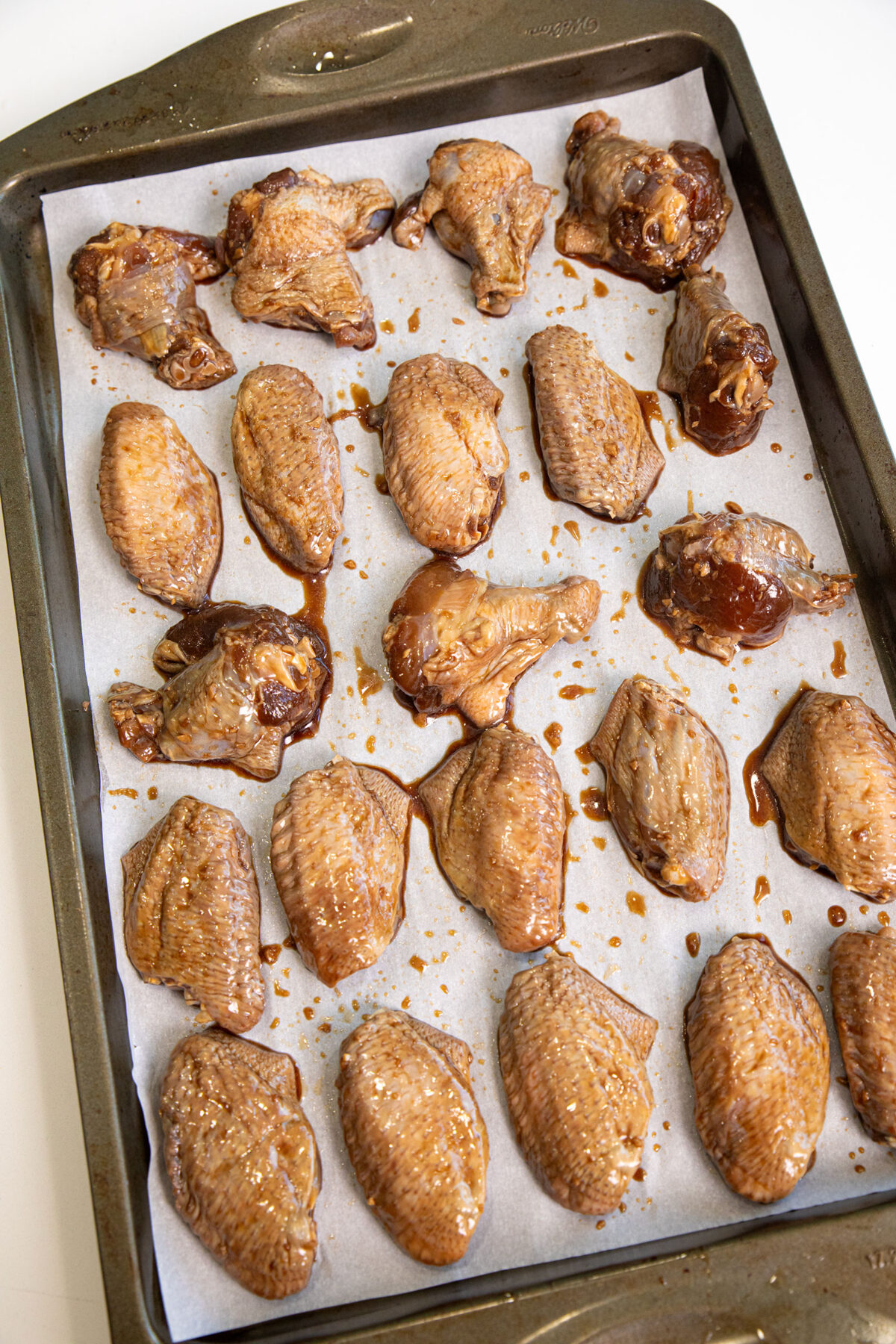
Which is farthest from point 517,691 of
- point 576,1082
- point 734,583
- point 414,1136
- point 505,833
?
point 414,1136

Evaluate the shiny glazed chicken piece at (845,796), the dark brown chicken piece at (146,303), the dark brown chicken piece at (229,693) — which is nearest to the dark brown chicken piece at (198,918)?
the dark brown chicken piece at (229,693)

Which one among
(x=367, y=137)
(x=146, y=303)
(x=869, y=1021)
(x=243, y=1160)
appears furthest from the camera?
(x=367, y=137)

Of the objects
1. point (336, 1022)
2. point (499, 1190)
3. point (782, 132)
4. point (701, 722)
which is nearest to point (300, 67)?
point (782, 132)

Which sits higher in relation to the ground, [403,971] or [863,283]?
[863,283]

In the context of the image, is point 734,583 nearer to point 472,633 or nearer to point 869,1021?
point 472,633

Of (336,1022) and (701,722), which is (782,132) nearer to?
(701,722)
